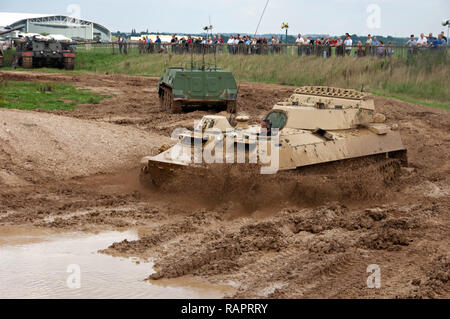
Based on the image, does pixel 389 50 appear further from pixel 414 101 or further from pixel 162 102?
pixel 162 102

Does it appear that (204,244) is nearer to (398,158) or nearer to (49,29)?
(398,158)

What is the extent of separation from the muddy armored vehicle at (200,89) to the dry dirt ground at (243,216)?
9.43ft

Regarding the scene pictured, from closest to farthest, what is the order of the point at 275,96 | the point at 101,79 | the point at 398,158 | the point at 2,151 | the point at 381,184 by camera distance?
1. the point at 381,184
2. the point at 2,151
3. the point at 398,158
4. the point at 275,96
5. the point at 101,79

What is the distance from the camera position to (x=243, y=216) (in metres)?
9.77

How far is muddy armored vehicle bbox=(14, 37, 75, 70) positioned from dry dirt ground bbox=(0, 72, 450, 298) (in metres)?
19.2

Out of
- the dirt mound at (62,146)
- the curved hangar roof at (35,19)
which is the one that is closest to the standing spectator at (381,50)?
the dirt mound at (62,146)

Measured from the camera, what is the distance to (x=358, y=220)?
9297mm

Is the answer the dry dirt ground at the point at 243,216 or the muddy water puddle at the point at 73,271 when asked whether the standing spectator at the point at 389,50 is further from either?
the muddy water puddle at the point at 73,271

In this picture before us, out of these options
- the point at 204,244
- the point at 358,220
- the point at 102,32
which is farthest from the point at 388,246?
the point at 102,32

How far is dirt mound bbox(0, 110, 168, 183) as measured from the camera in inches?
478

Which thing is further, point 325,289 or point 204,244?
point 204,244

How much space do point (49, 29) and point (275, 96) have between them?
4661 cm

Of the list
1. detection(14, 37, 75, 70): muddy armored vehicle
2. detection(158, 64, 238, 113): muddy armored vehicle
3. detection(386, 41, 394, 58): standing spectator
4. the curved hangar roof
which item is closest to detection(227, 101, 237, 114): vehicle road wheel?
detection(158, 64, 238, 113): muddy armored vehicle

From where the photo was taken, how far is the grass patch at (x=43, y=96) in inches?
747
